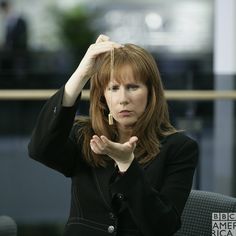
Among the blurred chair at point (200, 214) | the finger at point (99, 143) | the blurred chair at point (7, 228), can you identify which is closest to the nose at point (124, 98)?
the finger at point (99, 143)

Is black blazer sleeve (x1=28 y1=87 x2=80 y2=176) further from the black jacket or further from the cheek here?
the cheek

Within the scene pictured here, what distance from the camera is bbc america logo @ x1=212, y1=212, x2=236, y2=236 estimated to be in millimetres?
2098

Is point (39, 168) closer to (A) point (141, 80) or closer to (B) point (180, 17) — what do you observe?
(B) point (180, 17)

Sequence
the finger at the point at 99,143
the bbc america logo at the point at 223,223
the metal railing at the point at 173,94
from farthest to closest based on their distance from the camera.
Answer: the metal railing at the point at 173,94 → the bbc america logo at the point at 223,223 → the finger at the point at 99,143

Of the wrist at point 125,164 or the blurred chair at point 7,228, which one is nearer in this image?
the wrist at point 125,164

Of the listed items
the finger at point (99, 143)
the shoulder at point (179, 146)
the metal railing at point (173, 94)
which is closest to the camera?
the finger at point (99, 143)

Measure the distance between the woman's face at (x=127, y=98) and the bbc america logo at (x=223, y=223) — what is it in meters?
0.47

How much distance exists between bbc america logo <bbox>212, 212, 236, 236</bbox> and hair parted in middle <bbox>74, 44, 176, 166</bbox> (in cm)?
37

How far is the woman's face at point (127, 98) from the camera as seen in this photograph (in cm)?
178

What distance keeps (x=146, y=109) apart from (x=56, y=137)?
0.24m

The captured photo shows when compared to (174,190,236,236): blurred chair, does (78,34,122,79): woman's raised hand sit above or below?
above

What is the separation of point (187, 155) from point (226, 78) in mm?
2267

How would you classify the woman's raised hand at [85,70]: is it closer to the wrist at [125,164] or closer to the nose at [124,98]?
the nose at [124,98]

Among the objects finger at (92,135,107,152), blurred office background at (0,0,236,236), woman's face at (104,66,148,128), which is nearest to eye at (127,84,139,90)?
woman's face at (104,66,148,128)
